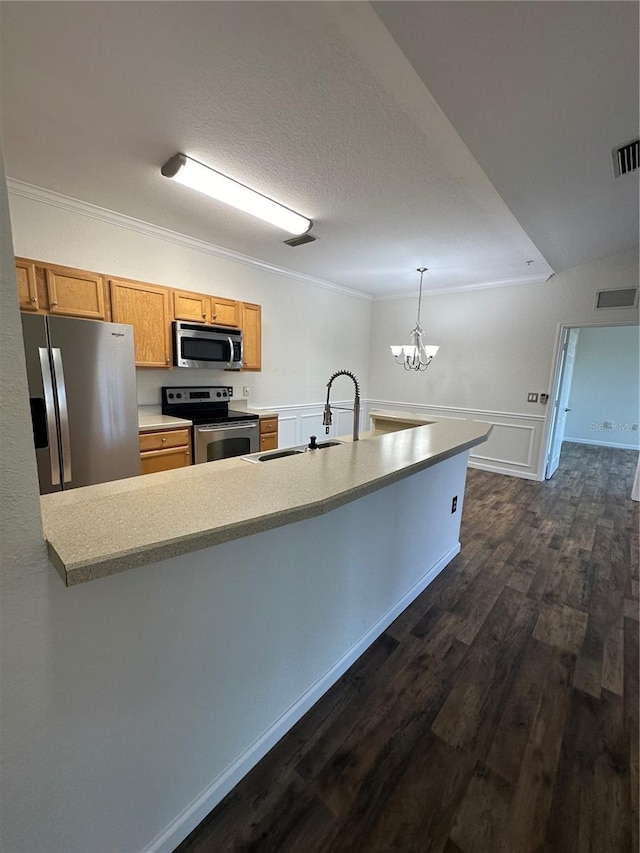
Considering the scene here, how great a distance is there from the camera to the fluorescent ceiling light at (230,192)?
6.98ft

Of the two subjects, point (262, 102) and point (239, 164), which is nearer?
point (262, 102)

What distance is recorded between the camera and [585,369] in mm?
7059

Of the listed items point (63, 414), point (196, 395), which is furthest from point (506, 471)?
point (63, 414)

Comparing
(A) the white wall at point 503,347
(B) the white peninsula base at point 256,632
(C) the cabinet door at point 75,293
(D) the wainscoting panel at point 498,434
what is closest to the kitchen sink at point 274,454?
(B) the white peninsula base at point 256,632

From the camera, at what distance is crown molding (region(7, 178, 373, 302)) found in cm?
257

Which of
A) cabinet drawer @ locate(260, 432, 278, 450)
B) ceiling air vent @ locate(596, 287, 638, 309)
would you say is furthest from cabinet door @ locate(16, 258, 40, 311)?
ceiling air vent @ locate(596, 287, 638, 309)

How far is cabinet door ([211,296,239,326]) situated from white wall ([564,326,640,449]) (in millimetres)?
6902

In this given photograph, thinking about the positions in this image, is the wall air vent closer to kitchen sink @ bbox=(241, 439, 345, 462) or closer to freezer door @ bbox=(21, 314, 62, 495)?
kitchen sink @ bbox=(241, 439, 345, 462)

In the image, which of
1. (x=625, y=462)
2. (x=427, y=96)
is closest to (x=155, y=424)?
(x=427, y=96)

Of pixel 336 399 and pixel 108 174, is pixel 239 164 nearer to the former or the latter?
pixel 108 174

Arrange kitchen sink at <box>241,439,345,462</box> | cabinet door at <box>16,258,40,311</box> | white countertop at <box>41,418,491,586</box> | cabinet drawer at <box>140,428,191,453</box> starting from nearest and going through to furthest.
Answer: white countertop at <box>41,418,491,586</box> → kitchen sink at <box>241,439,345,462</box> → cabinet door at <box>16,258,40,311</box> → cabinet drawer at <box>140,428,191,453</box>

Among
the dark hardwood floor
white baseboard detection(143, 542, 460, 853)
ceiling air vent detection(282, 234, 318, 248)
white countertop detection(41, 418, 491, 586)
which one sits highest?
ceiling air vent detection(282, 234, 318, 248)

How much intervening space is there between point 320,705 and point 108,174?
3.34 m

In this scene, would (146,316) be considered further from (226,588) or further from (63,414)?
(226,588)
